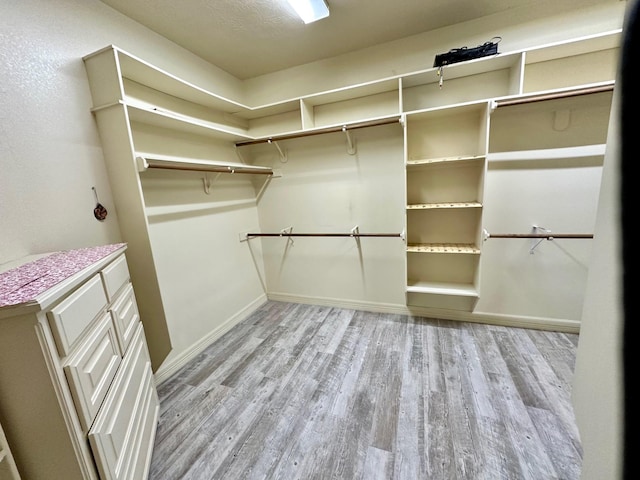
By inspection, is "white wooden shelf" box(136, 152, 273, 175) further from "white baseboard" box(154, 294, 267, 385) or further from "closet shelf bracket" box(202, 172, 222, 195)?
"white baseboard" box(154, 294, 267, 385)

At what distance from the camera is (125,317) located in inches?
53.0

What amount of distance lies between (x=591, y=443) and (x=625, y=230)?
31 centimetres

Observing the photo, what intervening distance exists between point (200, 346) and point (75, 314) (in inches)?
63.4

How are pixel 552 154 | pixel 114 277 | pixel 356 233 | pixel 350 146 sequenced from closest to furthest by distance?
1. pixel 114 277
2. pixel 552 154
3. pixel 350 146
4. pixel 356 233

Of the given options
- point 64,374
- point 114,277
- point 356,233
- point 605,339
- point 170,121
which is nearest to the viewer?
point 605,339

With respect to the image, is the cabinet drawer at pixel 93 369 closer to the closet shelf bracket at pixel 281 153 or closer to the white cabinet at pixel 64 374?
the white cabinet at pixel 64 374

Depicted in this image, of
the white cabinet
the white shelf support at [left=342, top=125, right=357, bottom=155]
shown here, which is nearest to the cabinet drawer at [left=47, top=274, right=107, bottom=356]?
the white cabinet

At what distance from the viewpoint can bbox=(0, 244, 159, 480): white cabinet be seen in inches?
30.5

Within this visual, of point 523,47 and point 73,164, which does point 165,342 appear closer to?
→ point 73,164

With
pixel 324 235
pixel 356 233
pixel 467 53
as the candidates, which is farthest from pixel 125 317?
pixel 467 53

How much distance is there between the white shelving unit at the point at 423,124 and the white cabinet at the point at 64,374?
66cm

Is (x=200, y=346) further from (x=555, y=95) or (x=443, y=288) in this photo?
(x=555, y=95)

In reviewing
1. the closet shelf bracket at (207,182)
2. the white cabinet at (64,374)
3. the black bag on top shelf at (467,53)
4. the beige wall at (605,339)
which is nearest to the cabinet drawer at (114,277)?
the white cabinet at (64,374)

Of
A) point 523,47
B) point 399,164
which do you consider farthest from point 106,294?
point 523,47
